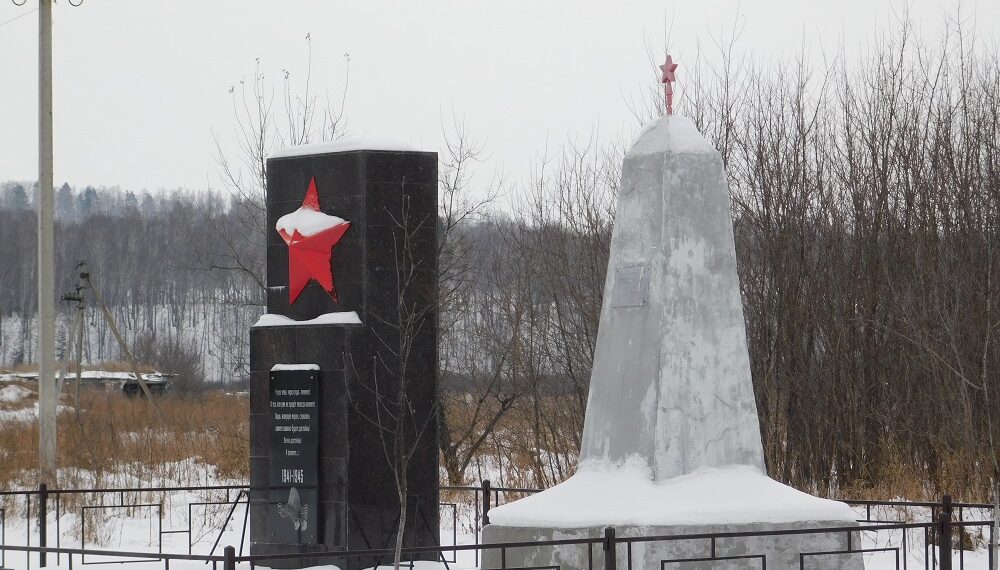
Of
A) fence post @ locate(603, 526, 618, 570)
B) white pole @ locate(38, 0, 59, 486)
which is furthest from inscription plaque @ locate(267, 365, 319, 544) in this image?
white pole @ locate(38, 0, 59, 486)

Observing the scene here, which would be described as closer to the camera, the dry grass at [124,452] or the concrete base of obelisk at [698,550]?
the concrete base of obelisk at [698,550]

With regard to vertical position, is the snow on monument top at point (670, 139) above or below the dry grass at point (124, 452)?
above

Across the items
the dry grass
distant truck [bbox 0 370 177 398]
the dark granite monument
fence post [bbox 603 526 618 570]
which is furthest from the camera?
distant truck [bbox 0 370 177 398]

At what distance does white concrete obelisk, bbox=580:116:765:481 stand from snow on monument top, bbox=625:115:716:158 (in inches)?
0.4

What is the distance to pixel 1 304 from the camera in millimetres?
63312

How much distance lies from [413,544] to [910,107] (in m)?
11.4

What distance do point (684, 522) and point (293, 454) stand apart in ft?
16.6

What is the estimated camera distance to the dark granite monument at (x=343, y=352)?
39.6ft

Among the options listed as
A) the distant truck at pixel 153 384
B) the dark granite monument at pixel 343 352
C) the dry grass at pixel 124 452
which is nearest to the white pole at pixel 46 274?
the dry grass at pixel 124 452

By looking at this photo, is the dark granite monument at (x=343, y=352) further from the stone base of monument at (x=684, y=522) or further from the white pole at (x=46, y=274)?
the white pole at (x=46, y=274)

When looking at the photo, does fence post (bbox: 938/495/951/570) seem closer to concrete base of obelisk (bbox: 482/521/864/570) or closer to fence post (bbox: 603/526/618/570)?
concrete base of obelisk (bbox: 482/521/864/570)

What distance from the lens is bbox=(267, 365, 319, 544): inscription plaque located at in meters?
12.1

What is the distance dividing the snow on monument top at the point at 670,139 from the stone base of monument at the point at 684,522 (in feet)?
7.94

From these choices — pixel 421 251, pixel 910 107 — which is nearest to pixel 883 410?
pixel 910 107
